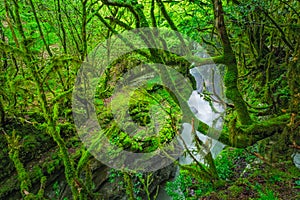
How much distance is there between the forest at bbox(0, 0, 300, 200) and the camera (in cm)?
259

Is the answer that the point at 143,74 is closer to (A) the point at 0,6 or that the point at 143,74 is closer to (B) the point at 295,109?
(A) the point at 0,6

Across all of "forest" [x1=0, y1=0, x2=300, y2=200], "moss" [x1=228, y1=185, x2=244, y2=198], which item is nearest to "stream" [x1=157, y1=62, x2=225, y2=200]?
"forest" [x1=0, y1=0, x2=300, y2=200]

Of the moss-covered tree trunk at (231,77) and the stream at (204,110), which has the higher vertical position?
the moss-covered tree trunk at (231,77)

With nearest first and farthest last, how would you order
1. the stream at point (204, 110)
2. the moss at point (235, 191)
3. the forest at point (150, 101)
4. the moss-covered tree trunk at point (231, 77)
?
the moss-covered tree trunk at point (231, 77) < the forest at point (150, 101) < the moss at point (235, 191) < the stream at point (204, 110)

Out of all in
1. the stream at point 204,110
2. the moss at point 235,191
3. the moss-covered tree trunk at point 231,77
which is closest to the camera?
the moss-covered tree trunk at point 231,77

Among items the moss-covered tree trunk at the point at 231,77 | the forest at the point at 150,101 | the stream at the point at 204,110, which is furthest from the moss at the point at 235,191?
the moss-covered tree trunk at the point at 231,77

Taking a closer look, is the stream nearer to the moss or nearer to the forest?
the forest

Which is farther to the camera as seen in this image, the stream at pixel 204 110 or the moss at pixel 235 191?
the stream at pixel 204 110

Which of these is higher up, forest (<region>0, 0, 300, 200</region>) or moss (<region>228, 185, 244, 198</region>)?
forest (<region>0, 0, 300, 200</region>)

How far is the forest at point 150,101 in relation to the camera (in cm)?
259

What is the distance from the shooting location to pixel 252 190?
3.09 meters

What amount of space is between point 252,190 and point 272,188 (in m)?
0.27

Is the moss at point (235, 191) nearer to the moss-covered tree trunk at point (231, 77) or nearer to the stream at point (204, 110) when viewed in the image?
the stream at point (204, 110)

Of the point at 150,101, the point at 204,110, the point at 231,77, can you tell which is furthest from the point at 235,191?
the point at 204,110
